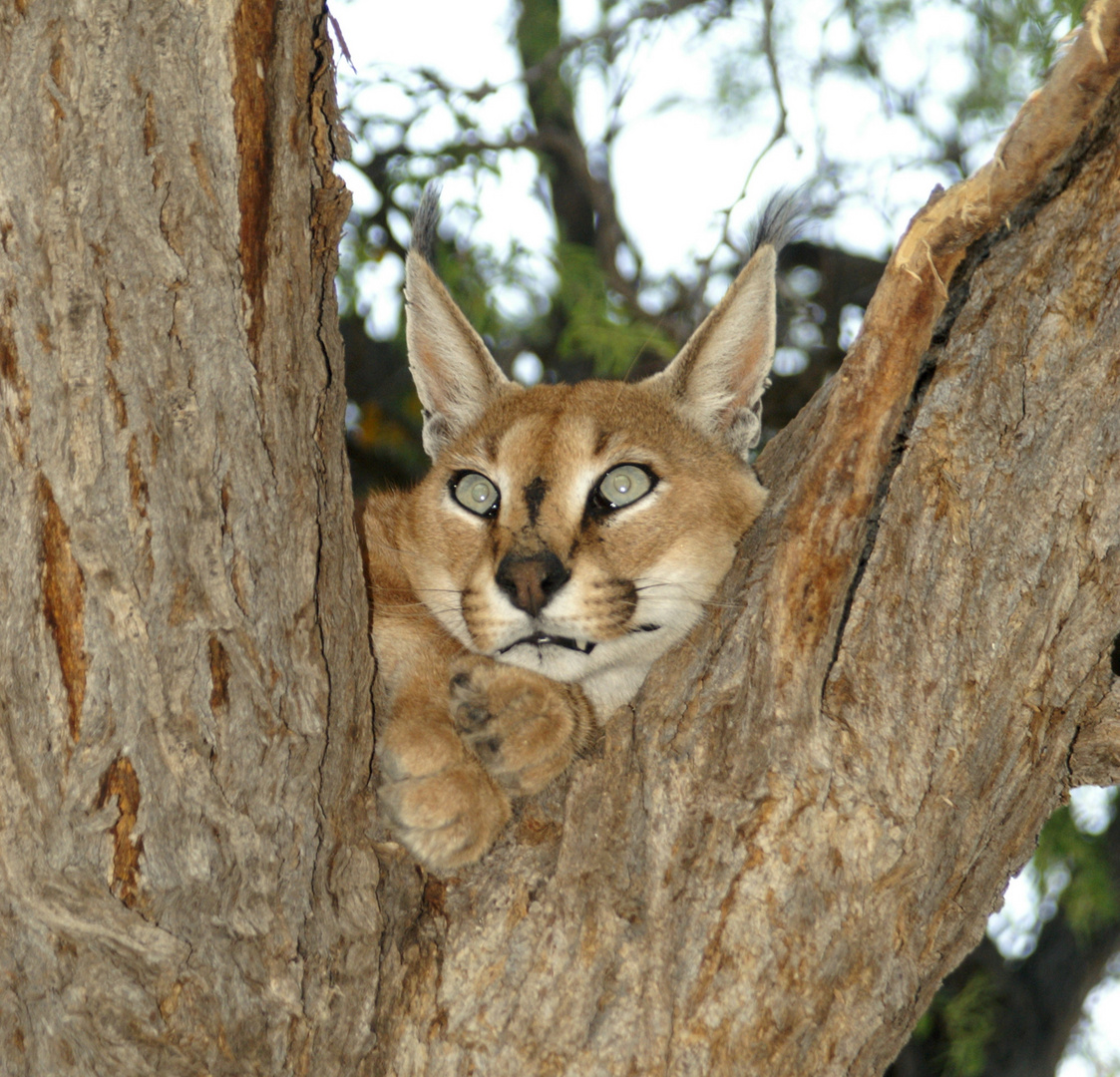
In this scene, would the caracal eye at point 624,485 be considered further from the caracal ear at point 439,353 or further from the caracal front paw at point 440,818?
the caracal front paw at point 440,818

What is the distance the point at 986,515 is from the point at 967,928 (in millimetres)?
857

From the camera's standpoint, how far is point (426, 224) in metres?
3.44

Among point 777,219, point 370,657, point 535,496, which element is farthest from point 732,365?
point 370,657

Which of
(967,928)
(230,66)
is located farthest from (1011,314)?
(230,66)

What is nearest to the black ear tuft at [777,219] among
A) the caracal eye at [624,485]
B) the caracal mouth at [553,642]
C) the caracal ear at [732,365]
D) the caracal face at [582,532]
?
the caracal ear at [732,365]

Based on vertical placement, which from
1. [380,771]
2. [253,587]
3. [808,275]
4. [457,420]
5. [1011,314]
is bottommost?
[380,771]

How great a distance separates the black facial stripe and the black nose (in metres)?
0.18

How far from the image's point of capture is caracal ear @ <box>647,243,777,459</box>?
128 inches

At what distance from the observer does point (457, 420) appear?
3.79 m

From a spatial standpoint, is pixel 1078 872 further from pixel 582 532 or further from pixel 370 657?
pixel 370 657

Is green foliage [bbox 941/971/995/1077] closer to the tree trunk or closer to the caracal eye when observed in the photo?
the caracal eye

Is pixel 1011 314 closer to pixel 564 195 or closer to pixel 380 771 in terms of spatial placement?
pixel 380 771

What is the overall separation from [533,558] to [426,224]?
112cm

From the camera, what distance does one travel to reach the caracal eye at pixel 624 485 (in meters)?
3.18
